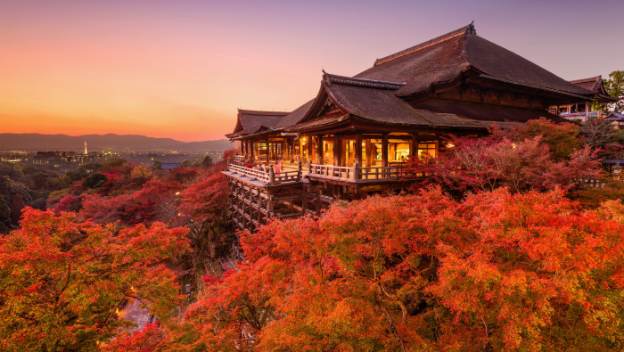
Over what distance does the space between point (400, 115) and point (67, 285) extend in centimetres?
1454

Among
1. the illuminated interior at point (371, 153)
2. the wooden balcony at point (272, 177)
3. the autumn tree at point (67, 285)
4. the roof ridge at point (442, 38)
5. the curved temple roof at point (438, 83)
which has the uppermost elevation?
the roof ridge at point (442, 38)

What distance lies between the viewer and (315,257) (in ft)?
25.9

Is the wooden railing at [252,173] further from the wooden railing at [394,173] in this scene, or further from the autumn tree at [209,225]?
the wooden railing at [394,173]

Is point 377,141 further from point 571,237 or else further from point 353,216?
point 571,237

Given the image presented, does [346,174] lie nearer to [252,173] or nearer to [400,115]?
[400,115]

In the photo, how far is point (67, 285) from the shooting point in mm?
7086

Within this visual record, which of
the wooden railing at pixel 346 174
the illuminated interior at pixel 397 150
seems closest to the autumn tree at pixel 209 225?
the wooden railing at pixel 346 174

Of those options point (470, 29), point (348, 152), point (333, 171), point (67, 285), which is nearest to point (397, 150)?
point (348, 152)

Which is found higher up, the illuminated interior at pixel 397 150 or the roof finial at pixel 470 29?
the roof finial at pixel 470 29

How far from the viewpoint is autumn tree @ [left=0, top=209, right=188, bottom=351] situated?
6.27m

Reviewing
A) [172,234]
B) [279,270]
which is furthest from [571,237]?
[172,234]

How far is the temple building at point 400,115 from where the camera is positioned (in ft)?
45.9

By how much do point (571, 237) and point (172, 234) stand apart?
1127 cm

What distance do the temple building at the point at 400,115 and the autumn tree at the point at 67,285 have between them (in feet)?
Result: 28.0
